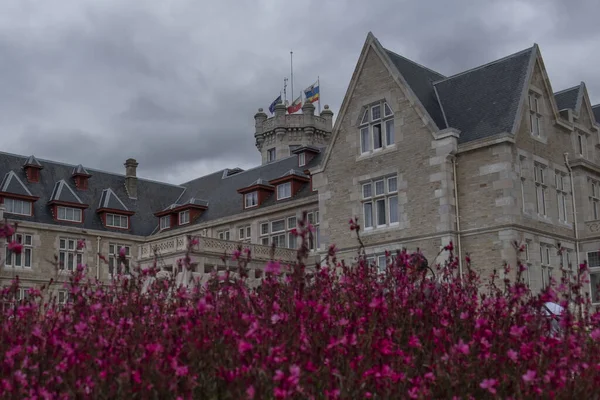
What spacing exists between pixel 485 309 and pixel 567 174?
2055 centimetres

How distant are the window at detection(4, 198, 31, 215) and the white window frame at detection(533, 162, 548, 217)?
75.6ft

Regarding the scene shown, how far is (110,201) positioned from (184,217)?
3.87m

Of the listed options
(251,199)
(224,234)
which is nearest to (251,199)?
(251,199)

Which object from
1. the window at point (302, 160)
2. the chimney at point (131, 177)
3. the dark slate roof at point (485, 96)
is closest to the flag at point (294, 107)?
the chimney at point (131, 177)

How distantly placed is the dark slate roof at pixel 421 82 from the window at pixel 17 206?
18.9 metres

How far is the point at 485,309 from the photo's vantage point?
7.09 meters

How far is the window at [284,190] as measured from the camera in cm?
3330

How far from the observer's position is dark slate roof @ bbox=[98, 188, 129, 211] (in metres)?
37.6

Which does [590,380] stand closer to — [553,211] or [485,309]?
[485,309]

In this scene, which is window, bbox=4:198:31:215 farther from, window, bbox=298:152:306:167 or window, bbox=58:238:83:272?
window, bbox=298:152:306:167

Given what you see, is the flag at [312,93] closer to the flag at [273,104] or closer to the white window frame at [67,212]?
the flag at [273,104]

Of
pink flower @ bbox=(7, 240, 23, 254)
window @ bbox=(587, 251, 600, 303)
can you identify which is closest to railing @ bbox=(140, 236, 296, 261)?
window @ bbox=(587, 251, 600, 303)

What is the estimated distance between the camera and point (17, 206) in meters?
34.2

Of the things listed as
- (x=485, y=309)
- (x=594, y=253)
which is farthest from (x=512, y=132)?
(x=485, y=309)
